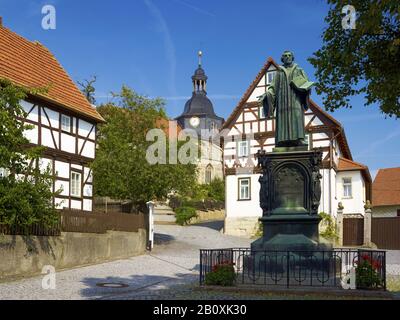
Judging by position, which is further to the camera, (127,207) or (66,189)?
(127,207)

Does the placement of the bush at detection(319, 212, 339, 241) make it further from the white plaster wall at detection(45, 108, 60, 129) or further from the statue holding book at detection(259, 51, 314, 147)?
the statue holding book at detection(259, 51, 314, 147)

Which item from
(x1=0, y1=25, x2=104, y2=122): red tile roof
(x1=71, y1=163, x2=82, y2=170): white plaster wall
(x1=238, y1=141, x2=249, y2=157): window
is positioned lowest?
(x1=71, y1=163, x2=82, y2=170): white plaster wall

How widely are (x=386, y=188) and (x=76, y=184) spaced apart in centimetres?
3074

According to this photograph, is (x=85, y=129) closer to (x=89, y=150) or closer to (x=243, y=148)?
(x=89, y=150)

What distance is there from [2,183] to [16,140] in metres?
1.31

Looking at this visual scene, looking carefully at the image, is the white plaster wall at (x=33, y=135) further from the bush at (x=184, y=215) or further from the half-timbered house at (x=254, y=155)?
the bush at (x=184, y=215)

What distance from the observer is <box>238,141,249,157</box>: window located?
3497 centimetres

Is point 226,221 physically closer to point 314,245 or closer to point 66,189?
point 66,189

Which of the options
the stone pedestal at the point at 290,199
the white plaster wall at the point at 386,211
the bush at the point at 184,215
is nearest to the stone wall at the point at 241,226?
the bush at the point at 184,215

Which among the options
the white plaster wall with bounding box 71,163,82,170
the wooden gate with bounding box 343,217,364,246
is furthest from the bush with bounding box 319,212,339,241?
the white plaster wall with bounding box 71,163,82,170

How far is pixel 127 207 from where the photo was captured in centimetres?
2864

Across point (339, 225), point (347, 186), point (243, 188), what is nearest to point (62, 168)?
point (243, 188)
